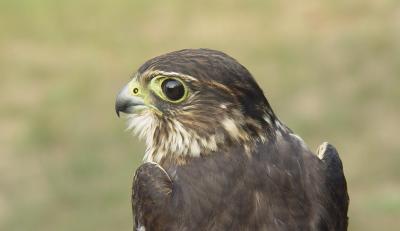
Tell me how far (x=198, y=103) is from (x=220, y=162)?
1.03 ft

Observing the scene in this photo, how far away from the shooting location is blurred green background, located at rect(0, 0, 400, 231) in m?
10.4

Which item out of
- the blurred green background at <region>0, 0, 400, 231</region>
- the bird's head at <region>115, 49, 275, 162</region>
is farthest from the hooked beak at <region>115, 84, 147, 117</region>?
the blurred green background at <region>0, 0, 400, 231</region>

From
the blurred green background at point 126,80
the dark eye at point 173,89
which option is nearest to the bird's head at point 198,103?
the dark eye at point 173,89

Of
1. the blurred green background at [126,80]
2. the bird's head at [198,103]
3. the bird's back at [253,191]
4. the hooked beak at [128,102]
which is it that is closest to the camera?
the bird's back at [253,191]

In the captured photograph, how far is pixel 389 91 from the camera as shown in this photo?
11.8 m

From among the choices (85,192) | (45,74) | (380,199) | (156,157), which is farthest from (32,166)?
(156,157)

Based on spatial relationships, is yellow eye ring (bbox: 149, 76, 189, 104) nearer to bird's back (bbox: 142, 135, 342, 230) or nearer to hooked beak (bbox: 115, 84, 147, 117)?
hooked beak (bbox: 115, 84, 147, 117)

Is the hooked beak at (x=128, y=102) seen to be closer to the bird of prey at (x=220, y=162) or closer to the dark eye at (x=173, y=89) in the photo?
the bird of prey at (x=220, y=162)

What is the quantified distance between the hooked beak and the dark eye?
19cm

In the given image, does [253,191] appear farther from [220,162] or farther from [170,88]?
[170,88]

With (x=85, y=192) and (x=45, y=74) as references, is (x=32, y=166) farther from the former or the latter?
(x=45, y=74)

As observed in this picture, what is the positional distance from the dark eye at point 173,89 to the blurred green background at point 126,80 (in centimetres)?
563

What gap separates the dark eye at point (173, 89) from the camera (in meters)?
4.49

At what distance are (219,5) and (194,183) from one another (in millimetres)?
10606
